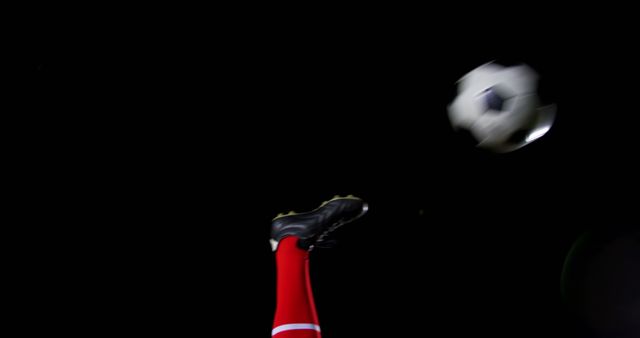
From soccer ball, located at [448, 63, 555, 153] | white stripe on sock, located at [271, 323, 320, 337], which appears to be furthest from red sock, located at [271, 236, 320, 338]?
soccer ball, located at [448, 63, 555, 153]

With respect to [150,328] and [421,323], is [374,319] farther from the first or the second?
[150,328]

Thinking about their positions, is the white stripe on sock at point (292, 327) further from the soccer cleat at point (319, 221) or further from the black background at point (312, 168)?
the black background at point (312, 168)

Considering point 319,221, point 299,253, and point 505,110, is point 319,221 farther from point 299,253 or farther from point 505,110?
point 505,110

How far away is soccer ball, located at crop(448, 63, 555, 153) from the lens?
98cm

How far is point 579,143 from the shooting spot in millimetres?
1509

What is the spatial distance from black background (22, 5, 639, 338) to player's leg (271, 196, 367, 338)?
0.37 metres

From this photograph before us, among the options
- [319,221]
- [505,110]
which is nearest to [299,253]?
[319,221]

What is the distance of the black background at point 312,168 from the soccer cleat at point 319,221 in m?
0.36

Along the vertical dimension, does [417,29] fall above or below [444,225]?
above

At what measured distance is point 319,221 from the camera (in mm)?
1013

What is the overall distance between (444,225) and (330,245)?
0.67 meters

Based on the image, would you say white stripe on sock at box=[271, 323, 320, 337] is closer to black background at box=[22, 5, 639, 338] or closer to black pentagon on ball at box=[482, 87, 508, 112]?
black background at box=[22, 5, 639, 338]

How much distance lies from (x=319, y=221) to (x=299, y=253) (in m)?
0.09

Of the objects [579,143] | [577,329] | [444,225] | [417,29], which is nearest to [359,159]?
[444,225]
